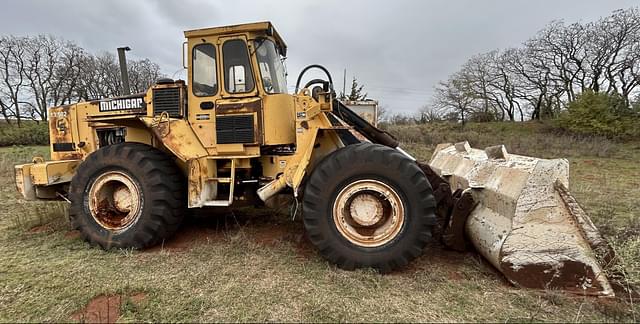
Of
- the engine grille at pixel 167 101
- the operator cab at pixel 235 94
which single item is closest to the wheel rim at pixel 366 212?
the operator cab at pixel 235 94

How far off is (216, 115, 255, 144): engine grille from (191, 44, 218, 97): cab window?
0.37m

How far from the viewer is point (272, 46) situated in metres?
4.20

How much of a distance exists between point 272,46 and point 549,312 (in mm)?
3785

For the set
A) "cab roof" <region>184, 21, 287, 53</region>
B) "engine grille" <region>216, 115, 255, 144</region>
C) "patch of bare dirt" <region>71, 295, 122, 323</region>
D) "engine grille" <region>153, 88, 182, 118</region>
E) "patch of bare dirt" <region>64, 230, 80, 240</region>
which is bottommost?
"patch of bare dirt" <region>71, 295, 122, 323</region>

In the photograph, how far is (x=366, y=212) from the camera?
3367 millimetres

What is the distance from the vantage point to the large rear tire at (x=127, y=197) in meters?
3.69

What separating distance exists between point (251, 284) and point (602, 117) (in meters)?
27.2

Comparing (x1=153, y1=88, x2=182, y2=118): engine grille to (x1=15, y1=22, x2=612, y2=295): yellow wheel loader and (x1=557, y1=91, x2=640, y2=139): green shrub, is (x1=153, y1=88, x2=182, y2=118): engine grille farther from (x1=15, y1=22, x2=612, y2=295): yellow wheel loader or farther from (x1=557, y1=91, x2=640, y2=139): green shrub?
(x1=557, y1=91, x2=640, y2=139): green shrub

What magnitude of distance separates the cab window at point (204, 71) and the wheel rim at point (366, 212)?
1996 millimetres

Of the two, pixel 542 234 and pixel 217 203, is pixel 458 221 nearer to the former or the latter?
pixel 542 234

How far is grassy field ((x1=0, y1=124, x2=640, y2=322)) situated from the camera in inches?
101

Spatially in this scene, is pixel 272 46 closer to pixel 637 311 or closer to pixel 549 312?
pixel 549 312

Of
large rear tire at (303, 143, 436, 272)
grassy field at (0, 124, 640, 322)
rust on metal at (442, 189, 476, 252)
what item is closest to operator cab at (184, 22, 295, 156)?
large rear tire at (303, 143, 436, 272)

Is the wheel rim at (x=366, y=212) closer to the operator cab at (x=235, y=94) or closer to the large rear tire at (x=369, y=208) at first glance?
the large rear tire at (x=369, y=208)
